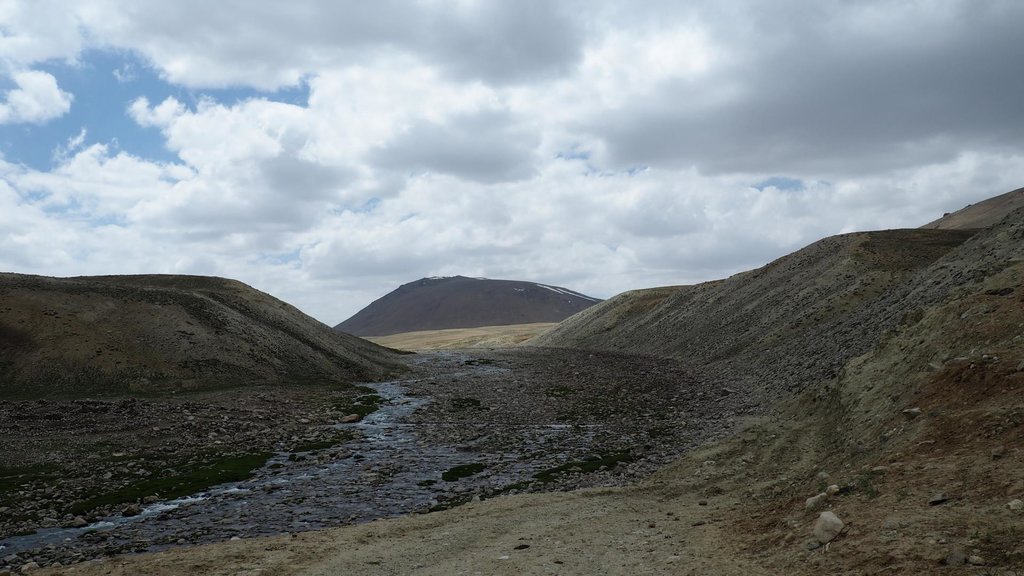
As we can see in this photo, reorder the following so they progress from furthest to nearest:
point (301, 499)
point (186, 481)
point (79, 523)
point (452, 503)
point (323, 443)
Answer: point (323, 443) < point (186, 481) < point (301, 499) < point (452, 503) < point (79, 523)

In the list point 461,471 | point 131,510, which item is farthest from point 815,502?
point 131,510

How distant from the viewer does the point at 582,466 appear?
28.2m

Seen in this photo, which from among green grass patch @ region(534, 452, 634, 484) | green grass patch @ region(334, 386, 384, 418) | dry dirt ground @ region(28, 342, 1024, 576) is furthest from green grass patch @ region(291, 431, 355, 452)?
dry dirt ground @ region(28, 342, 1024, 576)

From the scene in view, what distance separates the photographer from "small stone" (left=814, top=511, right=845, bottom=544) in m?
13.3

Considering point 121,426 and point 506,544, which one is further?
point 121,426

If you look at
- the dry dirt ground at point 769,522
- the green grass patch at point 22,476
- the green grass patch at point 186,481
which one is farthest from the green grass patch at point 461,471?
the green grass patch at point 22,476

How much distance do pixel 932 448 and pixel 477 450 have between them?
21.6 metres

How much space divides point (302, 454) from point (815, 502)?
84.2 feet

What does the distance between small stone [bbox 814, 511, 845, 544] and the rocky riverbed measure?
11735mm

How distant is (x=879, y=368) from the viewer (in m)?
27.4

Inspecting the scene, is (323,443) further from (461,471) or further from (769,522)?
(769,522)

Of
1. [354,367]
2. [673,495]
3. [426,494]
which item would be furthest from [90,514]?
[354,367]

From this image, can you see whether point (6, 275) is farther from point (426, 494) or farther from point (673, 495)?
point (673, 495)

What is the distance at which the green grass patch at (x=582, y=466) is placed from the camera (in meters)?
26.8
